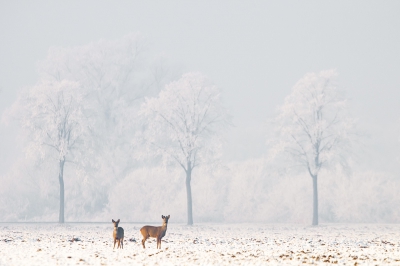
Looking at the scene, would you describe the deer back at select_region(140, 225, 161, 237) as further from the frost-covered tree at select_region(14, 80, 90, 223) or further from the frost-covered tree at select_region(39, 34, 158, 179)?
the frost-covered tree at select_region(39, 34, 158, 179)

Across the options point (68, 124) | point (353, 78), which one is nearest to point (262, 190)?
point (68, 124)

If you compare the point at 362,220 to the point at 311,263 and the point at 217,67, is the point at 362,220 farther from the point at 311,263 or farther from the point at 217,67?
the point at 217,67

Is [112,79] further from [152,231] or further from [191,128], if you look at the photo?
[152,231]

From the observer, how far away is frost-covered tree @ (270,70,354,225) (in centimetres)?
5197

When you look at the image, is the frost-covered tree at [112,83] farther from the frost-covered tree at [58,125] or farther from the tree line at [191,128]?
the frost-covered tree at [58,125]

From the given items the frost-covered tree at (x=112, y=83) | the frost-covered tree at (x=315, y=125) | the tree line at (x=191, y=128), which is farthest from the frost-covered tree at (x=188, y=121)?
the frost-covered tree at (x=112, y=83)

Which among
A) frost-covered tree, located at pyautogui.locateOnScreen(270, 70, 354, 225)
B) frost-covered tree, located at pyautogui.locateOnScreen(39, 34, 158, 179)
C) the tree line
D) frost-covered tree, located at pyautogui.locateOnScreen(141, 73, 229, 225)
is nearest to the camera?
frost-covered tree, located at pyautogui.locateOnScreen(270, 70, 354, 225)

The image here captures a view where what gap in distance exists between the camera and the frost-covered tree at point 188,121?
52938mm

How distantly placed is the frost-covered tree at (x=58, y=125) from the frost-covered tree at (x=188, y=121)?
5568 millimetres

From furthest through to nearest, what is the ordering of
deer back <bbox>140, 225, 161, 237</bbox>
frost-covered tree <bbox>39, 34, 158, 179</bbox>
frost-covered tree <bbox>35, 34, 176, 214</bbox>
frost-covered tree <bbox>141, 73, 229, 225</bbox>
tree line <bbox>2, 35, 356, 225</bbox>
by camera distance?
frost-covered tree <bbox>39, 34, 158, 179</bbox>, frost-covered tree <bbox>35, 34, 176, 214</bbox>, frost-covered tree <bbox>141, 73, 229, 225</bbox>, tree line <bbox>2, 35, 356, 225</bbox>, deer back <bbox>140, 225, 161, 237</bbox>

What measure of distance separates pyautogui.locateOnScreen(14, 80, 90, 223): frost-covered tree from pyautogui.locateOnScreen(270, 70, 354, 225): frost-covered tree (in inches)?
631

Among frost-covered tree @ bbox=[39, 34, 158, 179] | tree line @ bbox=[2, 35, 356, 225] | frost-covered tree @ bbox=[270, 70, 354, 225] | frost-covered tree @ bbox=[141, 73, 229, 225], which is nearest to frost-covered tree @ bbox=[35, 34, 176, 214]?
frost-covered tree @ bbox=[39, 34, 158, 179]

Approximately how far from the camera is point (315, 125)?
172 ft

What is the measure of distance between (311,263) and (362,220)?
39703 mm
